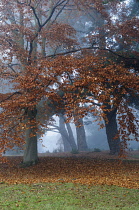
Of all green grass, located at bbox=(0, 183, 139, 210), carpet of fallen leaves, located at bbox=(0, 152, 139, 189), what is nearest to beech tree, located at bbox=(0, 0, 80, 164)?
carpet of fallen leaves, located at bbox=(0, 152, 139, 189)

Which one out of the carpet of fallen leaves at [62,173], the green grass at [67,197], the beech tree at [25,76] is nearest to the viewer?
the green grass at [67,197]

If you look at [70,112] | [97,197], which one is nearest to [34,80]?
[70,112]

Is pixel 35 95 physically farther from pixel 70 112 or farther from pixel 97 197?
pixel 97 197

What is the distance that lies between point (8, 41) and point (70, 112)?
20.8 ft

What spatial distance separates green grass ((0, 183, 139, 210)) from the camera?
685 centimetres

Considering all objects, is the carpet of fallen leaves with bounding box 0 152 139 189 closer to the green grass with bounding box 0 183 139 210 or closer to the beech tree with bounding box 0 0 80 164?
the green grass with bounding box 0 183 139 210

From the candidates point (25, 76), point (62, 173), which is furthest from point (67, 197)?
point (25, 76)

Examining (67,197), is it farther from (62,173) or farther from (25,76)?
(25,76)

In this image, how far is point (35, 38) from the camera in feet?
51.8

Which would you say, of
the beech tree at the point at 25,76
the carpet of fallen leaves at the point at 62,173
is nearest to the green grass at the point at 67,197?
the carpet of fallen leaves at the point at 62,173

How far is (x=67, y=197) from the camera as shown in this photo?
7.73 meters

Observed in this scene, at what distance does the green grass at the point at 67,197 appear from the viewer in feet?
22.5

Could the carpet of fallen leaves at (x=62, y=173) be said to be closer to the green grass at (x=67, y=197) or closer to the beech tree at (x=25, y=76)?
the green grass at (x=67, y=197)

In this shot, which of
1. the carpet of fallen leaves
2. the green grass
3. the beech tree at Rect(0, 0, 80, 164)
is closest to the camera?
the green grass
